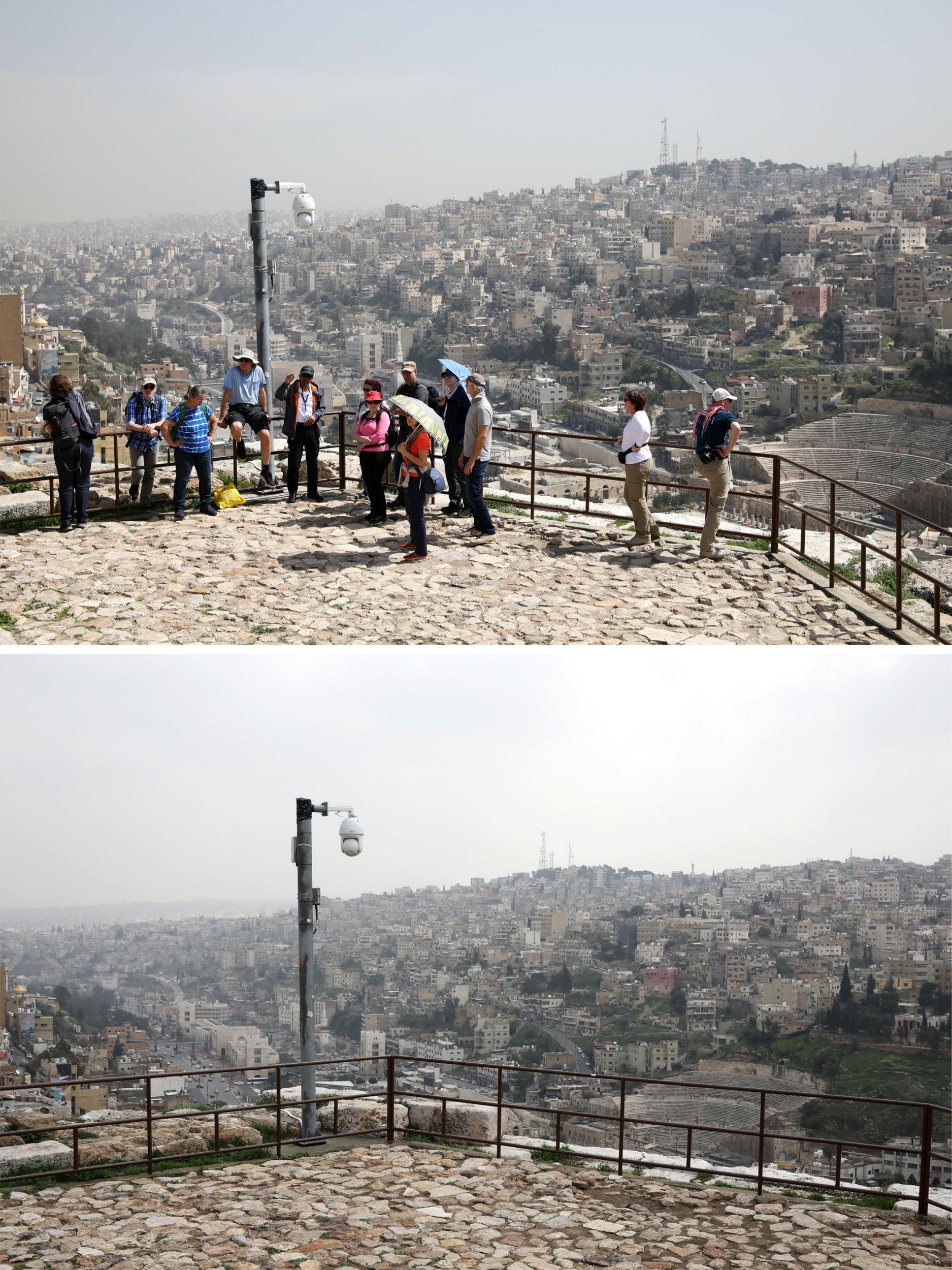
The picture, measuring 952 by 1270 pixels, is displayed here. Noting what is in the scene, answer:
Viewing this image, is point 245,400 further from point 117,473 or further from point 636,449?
point 636,449

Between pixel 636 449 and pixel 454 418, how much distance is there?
1686mm

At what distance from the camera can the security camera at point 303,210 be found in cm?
1215

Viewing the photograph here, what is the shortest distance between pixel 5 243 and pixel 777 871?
76.6 meters

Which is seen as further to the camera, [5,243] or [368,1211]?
[5,243]

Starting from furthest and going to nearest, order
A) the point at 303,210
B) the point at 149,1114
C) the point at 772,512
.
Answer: the point at 303,210, the point at 772,512, the point at 149,1114

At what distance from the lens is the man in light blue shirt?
10.6m

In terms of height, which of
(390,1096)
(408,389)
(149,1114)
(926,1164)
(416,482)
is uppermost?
(408,389)

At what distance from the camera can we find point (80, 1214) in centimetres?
713

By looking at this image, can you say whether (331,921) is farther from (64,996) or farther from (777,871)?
(777,871)

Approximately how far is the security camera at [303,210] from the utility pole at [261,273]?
0.49 metres

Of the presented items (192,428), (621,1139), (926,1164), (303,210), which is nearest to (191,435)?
(192,428)

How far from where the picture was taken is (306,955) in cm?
855

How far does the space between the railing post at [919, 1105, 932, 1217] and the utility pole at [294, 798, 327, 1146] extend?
428 cm

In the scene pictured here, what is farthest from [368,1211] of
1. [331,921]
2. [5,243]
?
[5,243]
